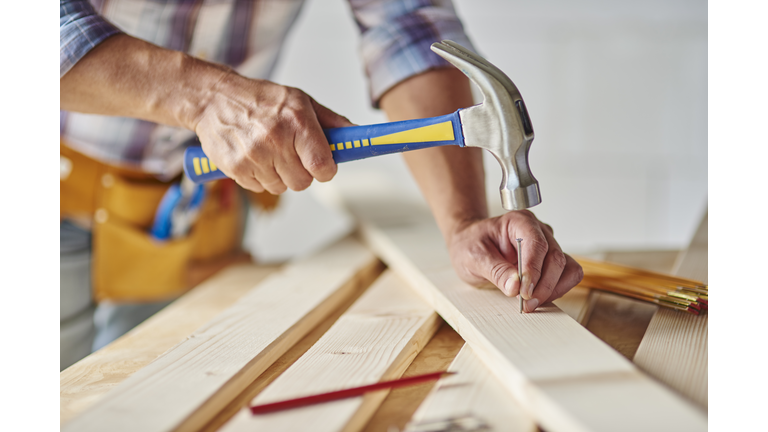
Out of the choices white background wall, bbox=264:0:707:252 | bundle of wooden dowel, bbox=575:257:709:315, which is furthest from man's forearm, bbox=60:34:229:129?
white background wall, bbox=264:0:707:252

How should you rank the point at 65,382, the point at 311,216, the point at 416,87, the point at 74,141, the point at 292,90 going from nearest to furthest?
the point at 65,382, the point at 292,90, the point at 416,87, the point at 74,141, the point at 311,216

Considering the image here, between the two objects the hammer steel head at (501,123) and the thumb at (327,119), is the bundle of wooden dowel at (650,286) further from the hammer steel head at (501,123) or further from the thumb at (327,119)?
the thumb at (327,119)

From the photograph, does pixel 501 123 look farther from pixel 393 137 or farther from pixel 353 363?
pixel 353 363

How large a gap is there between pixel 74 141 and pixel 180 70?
71cm

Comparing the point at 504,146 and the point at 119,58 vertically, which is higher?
the point at 119,58

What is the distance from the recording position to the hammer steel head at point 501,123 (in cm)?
89

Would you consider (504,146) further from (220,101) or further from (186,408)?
(186,408)

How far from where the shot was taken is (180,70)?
1005 mm

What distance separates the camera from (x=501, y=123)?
0.91 metres

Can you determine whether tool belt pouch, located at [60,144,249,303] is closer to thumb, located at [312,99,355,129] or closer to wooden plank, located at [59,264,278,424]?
wooden plank, located at [59,264,278,424]

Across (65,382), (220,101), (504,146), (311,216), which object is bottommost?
(311,216)

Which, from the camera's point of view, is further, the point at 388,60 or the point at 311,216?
the point at 311,216

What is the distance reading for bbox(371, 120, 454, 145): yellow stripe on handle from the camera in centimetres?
95

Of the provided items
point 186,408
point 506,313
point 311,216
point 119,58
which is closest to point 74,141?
point 119,58
